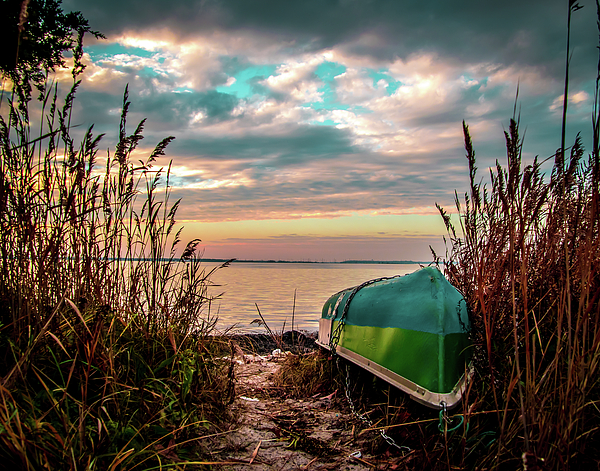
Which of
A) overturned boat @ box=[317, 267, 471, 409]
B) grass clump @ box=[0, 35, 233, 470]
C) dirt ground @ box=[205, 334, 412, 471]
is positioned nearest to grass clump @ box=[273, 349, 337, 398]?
dirt ground @ box=[205, 334, 412, 471]

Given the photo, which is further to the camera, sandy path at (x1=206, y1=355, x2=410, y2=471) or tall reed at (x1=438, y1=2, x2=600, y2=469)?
sandy path at (x1=206, y1=355, x2=410, y2=471)

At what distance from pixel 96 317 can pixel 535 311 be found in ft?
9.13

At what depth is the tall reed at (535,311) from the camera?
5.53 ft

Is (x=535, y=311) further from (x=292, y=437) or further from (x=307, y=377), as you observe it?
(x=307, y=377)

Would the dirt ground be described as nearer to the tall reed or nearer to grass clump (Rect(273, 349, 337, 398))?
grass clump (Rect(273, 349, 337, 398))

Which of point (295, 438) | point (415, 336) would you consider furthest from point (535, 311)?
point (295, 438)

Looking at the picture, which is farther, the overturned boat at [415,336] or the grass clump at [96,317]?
the overturned boat at [415,336]

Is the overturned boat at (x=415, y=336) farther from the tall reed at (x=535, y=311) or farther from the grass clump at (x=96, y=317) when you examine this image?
the grass clump at (x=96, y=317)

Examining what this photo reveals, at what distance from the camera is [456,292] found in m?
3.21

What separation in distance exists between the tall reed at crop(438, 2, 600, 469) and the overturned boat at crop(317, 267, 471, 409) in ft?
0.50

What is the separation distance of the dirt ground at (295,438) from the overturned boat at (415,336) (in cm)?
46

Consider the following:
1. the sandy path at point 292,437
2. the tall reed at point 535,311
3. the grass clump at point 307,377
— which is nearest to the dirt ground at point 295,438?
the sandy path at point 292,437

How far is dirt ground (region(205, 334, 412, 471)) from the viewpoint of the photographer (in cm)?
256

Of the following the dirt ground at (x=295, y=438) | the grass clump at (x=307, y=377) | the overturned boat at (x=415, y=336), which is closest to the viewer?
the dirt ground at (x=295, y=438)
